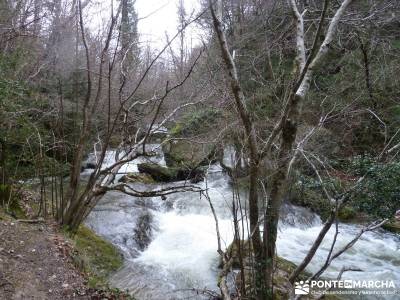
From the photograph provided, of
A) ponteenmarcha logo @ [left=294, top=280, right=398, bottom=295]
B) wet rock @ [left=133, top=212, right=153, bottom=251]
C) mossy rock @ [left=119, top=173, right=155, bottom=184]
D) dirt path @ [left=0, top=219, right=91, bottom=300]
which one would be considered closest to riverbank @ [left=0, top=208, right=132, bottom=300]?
dirt path @ [left=0, top=219, right=91, bottom=300]

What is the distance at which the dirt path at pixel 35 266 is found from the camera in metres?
3.70

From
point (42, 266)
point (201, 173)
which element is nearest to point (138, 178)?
point (201, 173)

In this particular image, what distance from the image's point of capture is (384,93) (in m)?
11.8

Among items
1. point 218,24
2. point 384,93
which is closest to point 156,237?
point 218,24

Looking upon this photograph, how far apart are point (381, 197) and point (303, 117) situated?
5.70 m

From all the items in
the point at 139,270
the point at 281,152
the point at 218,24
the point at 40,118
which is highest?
the point at 218,24

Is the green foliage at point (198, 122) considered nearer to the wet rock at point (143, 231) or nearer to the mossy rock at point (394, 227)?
the wet rock at point (143, 231)

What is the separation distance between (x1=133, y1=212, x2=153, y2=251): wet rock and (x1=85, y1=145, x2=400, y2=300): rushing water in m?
0.07

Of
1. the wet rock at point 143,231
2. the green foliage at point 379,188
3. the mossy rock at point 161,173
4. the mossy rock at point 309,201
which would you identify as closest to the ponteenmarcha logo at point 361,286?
the green foliage at point 379,188

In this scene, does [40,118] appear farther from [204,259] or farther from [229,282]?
[229,282]

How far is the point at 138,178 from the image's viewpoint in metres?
12.2

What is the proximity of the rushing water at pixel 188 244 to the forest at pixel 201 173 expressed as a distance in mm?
45

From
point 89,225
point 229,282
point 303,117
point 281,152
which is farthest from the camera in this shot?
point 303,117

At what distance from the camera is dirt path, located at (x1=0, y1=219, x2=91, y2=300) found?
370cm
